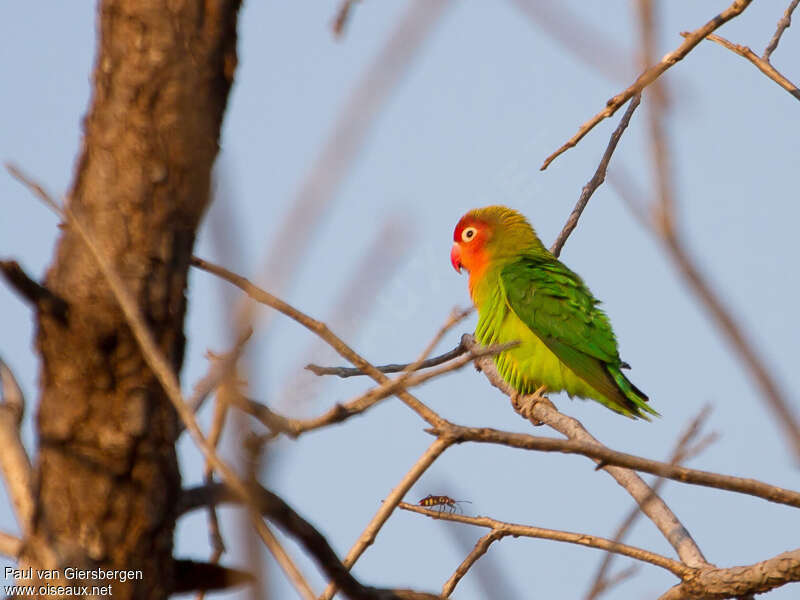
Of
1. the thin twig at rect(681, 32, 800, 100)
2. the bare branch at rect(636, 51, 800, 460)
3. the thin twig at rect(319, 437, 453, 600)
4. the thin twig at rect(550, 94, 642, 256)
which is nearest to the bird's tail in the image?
the thin twig at rect(550, 94, 642, 256)

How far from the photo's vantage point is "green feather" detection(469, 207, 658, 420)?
20.2 feet

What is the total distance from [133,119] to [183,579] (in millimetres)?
933

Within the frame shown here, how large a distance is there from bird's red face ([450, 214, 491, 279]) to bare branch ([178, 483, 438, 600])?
16.8 ft

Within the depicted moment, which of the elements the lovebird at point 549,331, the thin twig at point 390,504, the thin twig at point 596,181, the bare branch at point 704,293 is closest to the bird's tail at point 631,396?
the lovebird at point 549,331

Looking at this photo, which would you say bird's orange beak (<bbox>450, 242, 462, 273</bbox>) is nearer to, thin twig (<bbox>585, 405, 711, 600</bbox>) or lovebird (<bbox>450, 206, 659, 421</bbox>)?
lovebird (<bbox>450, 206, 659, 421</bbox>)

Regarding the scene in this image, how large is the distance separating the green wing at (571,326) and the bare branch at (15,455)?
181 inches

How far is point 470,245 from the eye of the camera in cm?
732

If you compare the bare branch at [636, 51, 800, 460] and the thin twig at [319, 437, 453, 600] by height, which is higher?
the thin twig at [319, 437, 453, 600]

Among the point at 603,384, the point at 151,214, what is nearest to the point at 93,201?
the point at 151,214

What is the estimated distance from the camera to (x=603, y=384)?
612 cm

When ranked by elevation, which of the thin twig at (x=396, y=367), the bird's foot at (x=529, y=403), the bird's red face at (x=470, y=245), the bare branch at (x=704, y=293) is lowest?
the bare branch at (x=704, y=293)

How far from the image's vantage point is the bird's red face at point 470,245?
23.6 ft

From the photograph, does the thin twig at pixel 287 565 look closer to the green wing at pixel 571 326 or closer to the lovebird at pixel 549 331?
the lovebird at pixel 549 331

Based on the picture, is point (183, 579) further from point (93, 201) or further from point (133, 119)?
point (133, 119)
